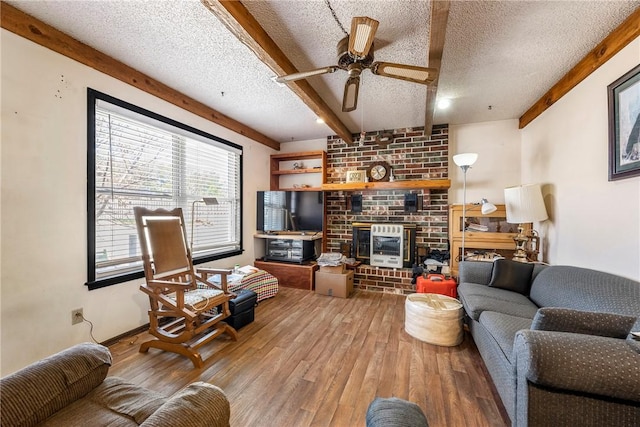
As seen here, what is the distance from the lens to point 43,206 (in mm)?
1844

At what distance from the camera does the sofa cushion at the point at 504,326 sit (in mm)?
1452

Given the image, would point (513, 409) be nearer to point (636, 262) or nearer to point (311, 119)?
point (636, 262)

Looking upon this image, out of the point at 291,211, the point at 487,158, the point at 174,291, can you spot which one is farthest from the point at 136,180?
the point at 487,158

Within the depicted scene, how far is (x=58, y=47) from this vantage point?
1.90 meters

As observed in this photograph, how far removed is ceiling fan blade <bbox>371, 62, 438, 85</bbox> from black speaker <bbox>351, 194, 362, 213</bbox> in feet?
8.11

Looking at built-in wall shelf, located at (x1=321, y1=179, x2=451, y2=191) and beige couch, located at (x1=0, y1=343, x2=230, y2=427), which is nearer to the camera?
beige couch, located at (x1=0, y1=343, x2=230, y2=427)

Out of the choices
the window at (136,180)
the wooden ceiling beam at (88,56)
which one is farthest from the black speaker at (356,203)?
the wooden ceiling beam at (88,56)

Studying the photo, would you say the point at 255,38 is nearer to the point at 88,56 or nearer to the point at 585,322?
the point at 88,56

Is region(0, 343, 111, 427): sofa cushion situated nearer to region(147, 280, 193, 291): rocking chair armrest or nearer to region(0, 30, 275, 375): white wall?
region(147, 280, 193, 291): rocking chair armrest

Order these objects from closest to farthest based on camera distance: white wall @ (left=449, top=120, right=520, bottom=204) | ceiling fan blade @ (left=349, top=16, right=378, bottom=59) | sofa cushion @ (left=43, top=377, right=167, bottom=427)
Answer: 1. sofa cushion @ (left=43, top=377, right=167, bottom=427)
2. ceiling fan blade @ (left=349, top=16, right=378, bottom=59)
3. white wall @ (left=449, top=120, right=520, bottom=204)

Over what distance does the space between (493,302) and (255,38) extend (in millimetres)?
2695

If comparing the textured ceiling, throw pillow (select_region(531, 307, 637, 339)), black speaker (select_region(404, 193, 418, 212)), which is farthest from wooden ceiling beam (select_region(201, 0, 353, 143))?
throw pillow (select_region(531, 307, 637, 339))

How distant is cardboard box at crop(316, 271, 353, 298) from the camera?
349 cm

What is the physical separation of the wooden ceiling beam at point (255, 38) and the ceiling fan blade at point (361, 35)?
66 cm
